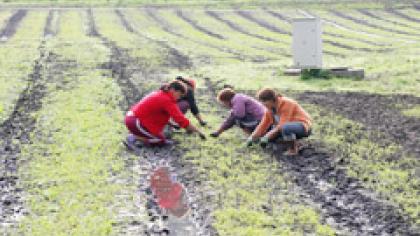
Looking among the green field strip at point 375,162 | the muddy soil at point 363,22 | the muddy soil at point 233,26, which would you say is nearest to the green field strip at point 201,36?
the muddy soil at point 233,26

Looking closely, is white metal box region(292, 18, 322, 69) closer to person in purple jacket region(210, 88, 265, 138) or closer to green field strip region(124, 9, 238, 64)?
green field strip region(124, 9, 238, 64)

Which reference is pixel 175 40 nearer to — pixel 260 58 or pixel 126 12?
pixel 260 58

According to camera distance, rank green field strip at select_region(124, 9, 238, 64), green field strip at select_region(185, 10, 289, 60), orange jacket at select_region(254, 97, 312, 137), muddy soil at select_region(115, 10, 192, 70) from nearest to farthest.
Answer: orange jacket at select_region(254, 97, 312, 137) → muddy soil at select_region(115, 10, 192, 70) → green field strip at select_region(124, 9, 238, 64) → green field strip at select_region(185, 10, 289, 60)

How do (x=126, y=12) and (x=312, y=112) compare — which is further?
(x=126, y=12)

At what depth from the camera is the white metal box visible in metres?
20.8

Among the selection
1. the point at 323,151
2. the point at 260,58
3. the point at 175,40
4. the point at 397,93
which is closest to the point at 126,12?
the point at 175,40

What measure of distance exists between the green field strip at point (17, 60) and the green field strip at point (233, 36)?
1051 cm

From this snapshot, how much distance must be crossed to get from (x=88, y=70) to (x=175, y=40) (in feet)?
41.4

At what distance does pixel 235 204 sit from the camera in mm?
9719

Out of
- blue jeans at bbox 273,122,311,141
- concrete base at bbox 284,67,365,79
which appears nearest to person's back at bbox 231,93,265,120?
blue jeans at bbox 273,122,311,141

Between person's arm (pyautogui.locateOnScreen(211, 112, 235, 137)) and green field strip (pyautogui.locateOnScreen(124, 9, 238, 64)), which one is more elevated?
person's arm (pyautogui.locateOnScreen(211, 112, 235, 137))

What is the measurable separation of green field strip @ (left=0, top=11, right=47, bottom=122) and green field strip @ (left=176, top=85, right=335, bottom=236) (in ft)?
19.6

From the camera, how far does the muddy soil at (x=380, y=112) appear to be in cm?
1329

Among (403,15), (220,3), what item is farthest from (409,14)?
(220,3)
